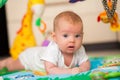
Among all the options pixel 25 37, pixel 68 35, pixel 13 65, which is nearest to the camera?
pixel 68 35

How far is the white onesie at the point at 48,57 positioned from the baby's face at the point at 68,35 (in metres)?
0.04

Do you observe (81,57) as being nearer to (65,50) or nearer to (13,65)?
(65,50)

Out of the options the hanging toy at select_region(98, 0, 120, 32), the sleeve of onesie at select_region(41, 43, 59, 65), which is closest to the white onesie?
the sleeve of onesie at select_region(41, 43, 59, 65)

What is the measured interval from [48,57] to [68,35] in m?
0.08

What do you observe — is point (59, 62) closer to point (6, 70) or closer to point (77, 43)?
point (77, 43)

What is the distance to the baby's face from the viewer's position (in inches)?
27.7

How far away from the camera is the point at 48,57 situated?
0.75 m

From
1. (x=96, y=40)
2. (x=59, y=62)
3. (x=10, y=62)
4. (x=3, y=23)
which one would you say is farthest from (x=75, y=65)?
(x=3, y=23)

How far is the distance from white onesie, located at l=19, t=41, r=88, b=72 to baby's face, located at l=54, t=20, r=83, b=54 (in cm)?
4

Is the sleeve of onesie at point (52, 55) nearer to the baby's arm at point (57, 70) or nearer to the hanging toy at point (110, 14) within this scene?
the baby's arm at point (57, 70)

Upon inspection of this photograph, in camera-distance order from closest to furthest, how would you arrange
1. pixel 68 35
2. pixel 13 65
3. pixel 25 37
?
1. pixel 68 35
2. pixel 13 65
3. pixel 25 37

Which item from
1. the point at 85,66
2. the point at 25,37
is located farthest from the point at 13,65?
the point at 85,66

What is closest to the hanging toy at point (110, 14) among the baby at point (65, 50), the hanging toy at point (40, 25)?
the baby at point (65, 50)

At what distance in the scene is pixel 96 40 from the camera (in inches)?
54.6
